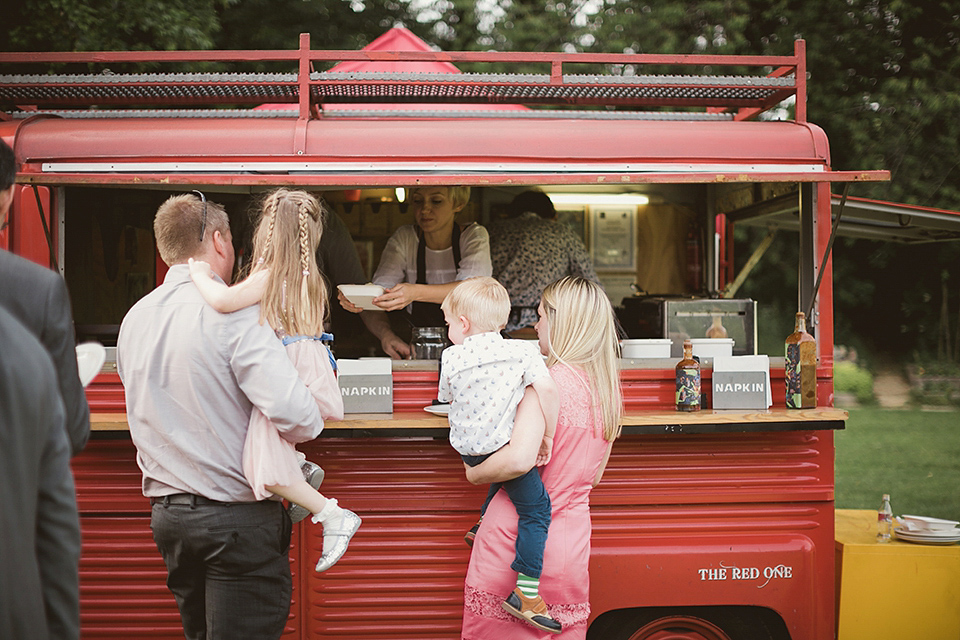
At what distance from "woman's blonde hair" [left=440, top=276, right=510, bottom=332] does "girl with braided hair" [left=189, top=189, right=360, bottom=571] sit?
446 millimetres

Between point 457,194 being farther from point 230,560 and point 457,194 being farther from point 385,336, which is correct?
point 230,560

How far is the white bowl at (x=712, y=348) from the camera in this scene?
12.0 feet

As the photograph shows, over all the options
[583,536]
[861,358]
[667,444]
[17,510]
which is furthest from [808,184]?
[861,358]

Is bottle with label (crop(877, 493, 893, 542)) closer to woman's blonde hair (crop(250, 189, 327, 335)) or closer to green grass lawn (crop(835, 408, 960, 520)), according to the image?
woman's blonde hair (crop(250, 189, 327, 335))

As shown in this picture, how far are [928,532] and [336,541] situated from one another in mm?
2802

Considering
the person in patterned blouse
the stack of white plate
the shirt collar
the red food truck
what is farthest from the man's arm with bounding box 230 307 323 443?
the stack of white plate

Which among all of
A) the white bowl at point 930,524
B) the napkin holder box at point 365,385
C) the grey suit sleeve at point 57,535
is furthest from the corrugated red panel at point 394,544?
the white bowl at point 930,524

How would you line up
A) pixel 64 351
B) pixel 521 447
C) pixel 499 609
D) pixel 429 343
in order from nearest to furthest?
pixel 64 351
pixel 521 447
pixel 499 609
pixel 429 343

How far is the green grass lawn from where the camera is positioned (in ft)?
24.9

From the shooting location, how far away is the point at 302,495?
2412 mm

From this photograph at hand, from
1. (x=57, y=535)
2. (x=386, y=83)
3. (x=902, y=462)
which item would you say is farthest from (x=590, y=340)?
(x=902, y=462)

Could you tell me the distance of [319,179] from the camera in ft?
10.4

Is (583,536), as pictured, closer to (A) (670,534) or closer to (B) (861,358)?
(A) (670,534)

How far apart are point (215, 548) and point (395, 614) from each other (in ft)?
4.43
